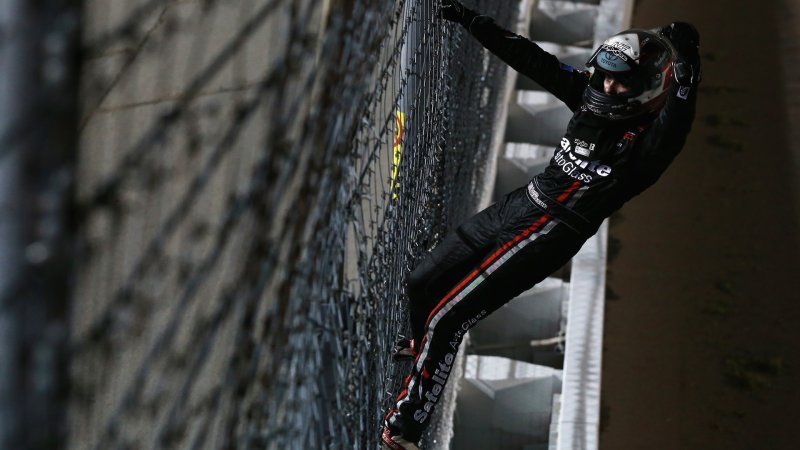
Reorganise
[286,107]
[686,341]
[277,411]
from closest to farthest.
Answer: [286,107] < [277,411] < [686,341]

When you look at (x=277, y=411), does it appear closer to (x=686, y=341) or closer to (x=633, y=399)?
(x=633, y=399)

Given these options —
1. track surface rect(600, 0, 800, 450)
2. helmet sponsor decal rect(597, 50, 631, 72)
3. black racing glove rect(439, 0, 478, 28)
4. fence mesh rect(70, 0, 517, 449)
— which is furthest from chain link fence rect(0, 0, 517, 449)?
track surface rect(600, 0, 800, 450)

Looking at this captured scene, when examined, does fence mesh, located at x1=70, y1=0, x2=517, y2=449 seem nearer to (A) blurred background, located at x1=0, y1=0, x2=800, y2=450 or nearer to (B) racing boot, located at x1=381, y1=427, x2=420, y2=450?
(A) blurred background, located at x1=0, y1=0, x2=800, y2=450

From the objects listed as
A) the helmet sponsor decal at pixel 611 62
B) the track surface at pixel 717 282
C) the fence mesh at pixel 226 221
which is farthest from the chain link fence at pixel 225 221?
the track surface at pixel 717 282

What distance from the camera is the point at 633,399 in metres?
5.98

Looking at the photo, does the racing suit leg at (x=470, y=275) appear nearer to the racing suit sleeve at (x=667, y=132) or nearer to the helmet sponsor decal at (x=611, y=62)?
the racing suit sleeve at (x=667, y=132)

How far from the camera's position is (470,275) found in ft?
12.4

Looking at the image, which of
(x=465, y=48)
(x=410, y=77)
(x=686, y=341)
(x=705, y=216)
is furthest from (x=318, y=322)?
(x=705, y=216)

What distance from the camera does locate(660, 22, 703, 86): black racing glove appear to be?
3691mm

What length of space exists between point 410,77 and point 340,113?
1.08m

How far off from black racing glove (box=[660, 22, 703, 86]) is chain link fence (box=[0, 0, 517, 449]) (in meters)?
1.57

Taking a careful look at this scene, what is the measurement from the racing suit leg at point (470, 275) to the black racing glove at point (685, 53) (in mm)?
657

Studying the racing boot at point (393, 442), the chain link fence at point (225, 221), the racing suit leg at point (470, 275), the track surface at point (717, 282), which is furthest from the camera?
the track surface at point (717, 282)

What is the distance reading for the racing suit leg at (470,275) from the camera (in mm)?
3678
